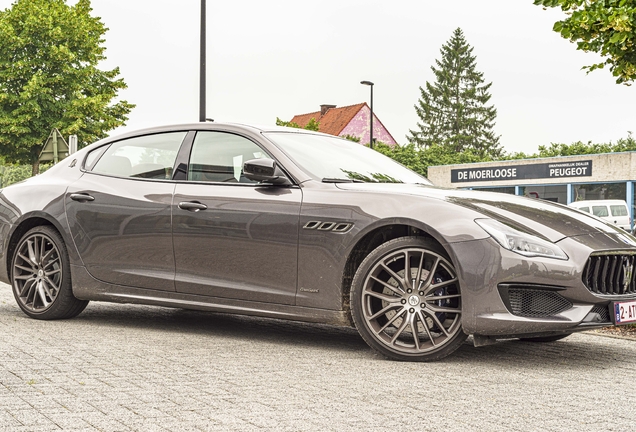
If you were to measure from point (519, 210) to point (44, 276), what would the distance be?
13.2 ft

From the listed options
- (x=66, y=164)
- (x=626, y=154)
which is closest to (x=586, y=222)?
(x=66, y=164)

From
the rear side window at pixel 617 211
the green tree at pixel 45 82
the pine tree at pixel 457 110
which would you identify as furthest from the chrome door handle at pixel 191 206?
the pine tree at pixel 457 110

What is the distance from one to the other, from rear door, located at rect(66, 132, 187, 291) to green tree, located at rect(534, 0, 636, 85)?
12.9 ft

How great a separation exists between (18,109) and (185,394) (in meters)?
41.1

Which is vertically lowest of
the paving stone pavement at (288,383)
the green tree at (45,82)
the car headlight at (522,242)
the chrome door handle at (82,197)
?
the paving stone pavement at (288,383)

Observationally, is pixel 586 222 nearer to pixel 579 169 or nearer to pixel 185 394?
pixel 185 394

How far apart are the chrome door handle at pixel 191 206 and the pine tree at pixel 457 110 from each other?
77.9m

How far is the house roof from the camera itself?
75056 millimetres

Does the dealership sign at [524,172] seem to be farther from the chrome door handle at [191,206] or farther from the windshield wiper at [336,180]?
the chrome door handle at [191,206]

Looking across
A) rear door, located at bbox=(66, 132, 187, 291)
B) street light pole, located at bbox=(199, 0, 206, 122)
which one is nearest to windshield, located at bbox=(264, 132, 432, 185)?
rear door, located at bbox=(66, 132, 187, 291)

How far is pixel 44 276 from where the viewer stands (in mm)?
7449

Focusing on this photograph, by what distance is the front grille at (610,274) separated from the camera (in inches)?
215

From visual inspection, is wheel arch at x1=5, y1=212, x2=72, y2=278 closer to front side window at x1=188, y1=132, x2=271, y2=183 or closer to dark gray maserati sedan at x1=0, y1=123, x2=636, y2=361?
dark gray maserati sedan at x1=0, y1=123, x2=636, y2=361

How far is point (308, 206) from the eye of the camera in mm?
6027
